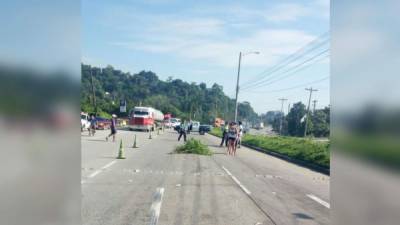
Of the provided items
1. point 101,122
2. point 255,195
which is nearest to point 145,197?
point 255,195

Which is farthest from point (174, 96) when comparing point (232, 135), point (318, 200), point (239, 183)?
point (318, 200)

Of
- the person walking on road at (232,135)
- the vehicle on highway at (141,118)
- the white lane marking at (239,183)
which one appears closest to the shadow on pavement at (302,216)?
the white lane marking at (239,183)

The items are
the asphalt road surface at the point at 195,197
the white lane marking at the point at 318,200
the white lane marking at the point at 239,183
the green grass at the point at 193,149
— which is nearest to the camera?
the asphalt road surface at the point at 195,197

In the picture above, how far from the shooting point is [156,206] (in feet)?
32.4

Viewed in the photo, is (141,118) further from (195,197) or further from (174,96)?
(174,96)

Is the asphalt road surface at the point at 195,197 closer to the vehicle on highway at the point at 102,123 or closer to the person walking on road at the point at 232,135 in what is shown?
the person walking on road at the point at 232,135

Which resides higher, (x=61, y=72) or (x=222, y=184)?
(x=61, y=72)

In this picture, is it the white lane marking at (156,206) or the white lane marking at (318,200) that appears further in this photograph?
the white lane marking at (318,200)

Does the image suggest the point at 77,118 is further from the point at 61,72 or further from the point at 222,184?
the point at 222,184

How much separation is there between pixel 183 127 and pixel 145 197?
29999mm

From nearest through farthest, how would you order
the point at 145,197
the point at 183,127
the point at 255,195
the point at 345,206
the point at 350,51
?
the point at 350,51, the point at 345,206, the point at 145,197, the point at 255,195, the point at 183,127

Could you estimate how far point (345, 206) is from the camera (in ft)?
8.84

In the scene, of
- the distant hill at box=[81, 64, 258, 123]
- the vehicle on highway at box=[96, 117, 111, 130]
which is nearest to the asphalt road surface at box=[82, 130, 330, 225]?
the vehicle on highway at box=[96, 117, 111, 130]

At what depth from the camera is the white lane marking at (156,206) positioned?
856 cm
